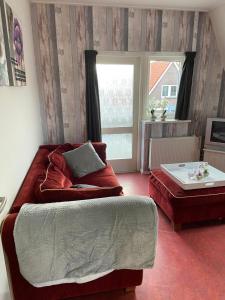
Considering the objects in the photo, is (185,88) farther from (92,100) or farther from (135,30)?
(92,100)

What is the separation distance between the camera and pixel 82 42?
3.30m

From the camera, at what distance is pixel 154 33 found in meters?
3.47

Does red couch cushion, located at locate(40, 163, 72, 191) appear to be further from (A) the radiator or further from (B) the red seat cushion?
(A) the radiator

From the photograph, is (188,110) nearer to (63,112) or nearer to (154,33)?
(154,33)

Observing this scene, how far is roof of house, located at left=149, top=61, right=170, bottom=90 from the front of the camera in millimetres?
3680

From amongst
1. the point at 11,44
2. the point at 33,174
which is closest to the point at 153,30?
the point at 11,44

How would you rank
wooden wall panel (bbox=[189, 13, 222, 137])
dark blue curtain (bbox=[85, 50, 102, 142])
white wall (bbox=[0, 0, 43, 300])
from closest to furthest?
1. white wall (bbox=[0, 0, 43, 300])
2. dark blue curtain (bbox=[85, 50, 102, 142])
3. wooden wall panel (bbox=[189, 13, 222, 137])

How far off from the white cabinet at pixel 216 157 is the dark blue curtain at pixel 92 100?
74.2 inches

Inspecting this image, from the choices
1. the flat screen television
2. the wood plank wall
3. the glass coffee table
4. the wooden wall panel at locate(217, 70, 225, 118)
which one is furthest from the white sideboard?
the glass coffee table

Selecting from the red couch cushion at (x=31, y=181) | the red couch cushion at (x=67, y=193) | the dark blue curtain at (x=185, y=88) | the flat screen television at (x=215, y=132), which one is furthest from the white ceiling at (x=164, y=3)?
the red couch cushion at (x=67, y=193)

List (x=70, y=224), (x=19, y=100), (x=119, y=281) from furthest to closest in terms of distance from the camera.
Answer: (x=19, y=100) → (x=119, y=281) → (x=70, y=224)

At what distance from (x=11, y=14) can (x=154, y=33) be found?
2331 mm

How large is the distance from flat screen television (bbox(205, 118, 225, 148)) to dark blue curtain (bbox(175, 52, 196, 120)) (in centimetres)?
43

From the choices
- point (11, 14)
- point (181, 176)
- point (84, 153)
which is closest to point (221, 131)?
point (181, 176)
